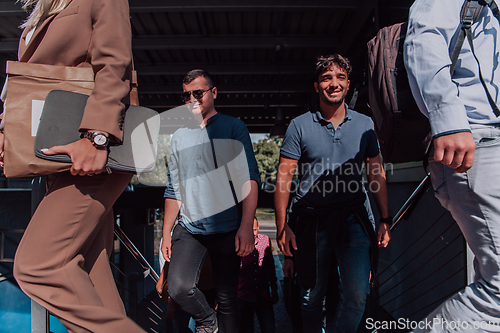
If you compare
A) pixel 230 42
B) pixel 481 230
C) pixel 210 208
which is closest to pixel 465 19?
pixel 481 230

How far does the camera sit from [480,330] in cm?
103

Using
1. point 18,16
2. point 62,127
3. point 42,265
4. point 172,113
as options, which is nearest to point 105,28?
point 62,127

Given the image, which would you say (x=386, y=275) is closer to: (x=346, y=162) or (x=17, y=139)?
(x=346, y=162)

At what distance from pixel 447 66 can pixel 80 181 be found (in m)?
1.51

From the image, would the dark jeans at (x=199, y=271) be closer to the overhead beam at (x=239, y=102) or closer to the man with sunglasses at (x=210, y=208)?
the man with sunglasses at (x=210, y=208)

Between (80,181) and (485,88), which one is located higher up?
(485,88)

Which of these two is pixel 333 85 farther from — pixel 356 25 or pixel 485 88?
pixel 356 25

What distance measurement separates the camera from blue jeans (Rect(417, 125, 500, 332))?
1.03m

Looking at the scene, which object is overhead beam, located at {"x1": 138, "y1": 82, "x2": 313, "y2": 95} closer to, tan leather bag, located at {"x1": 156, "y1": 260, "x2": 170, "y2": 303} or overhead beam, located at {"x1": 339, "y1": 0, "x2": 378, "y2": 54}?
overhead beam, located at {"x1": 339, "y1": 0, "x2": 378, "y2": 54}

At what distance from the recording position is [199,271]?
1.88 metres

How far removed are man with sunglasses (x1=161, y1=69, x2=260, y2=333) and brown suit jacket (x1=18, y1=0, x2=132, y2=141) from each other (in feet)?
2.86

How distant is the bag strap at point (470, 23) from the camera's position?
111 cm

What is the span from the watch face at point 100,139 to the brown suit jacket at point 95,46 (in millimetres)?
36

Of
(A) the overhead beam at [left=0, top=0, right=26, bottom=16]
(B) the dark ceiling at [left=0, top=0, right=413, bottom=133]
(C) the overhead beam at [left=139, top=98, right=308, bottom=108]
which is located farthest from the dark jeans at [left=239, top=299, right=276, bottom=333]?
(C) the overhead beam at [left=139, top=98, right=308, bottom=108]
